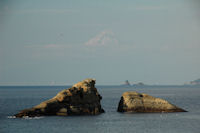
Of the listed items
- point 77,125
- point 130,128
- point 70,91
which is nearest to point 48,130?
point 77,125

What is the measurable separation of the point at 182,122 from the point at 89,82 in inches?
784

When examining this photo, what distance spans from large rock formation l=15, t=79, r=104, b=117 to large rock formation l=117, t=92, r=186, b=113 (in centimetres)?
591

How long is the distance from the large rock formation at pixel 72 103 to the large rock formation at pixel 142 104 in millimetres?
5907

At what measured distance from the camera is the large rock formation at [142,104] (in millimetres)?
78375

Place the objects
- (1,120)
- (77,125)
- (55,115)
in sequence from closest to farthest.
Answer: (77,125), (1,120), (55,115)

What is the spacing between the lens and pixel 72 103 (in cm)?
7325

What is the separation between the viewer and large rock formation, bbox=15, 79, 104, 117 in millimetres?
71000

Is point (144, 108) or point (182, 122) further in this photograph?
point (144, 108)

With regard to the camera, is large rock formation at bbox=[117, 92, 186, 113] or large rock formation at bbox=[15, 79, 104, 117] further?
large rock formation at bbox=[117, 92, 186, 113]

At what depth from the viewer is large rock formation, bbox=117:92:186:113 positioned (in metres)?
78.4

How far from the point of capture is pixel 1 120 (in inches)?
2608

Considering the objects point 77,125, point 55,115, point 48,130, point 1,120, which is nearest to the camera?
point 48,130

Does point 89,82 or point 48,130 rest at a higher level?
point 89,82

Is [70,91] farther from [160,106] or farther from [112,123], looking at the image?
[160,106]
